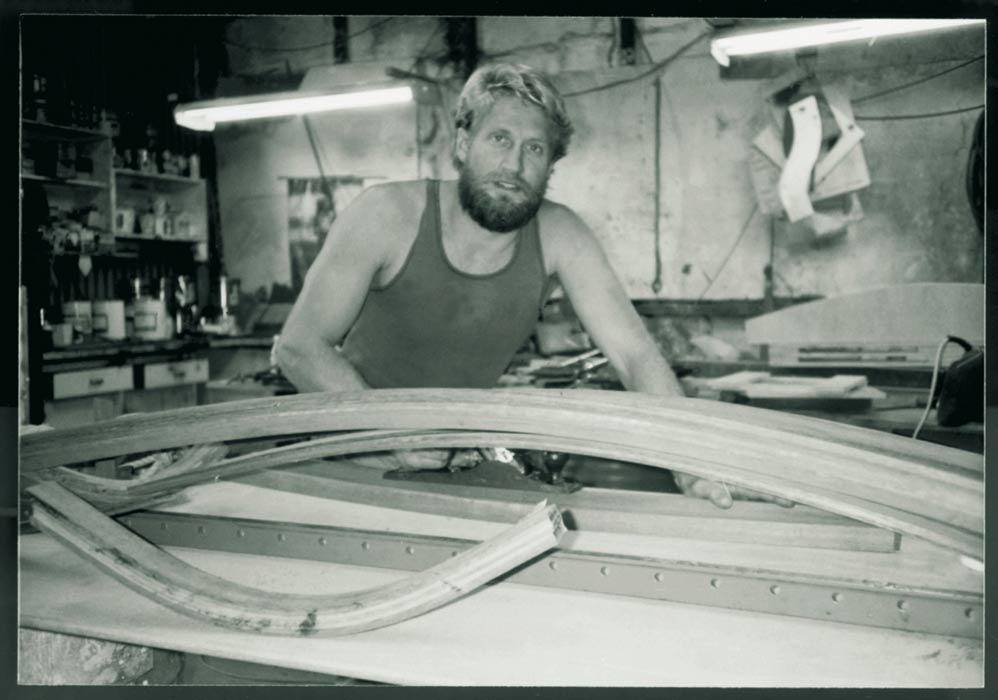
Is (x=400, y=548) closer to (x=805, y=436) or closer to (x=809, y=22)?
(x=805, y=436)

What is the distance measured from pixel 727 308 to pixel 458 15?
1804 millimetres

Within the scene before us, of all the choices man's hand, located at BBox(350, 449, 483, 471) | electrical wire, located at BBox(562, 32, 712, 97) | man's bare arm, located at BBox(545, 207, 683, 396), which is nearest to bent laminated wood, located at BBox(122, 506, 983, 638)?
man's hand, located at BBox(350, 449, 483, 471)

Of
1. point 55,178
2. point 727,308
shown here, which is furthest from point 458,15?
point 727,308

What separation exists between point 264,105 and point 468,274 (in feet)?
3.75

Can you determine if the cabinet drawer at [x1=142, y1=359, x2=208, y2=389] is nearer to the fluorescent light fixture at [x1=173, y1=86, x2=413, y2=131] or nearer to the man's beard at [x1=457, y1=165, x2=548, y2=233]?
the fluorescent light fixture at [x1=173, y1=86, x2=413, y2=131]

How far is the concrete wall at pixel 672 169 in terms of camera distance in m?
2.53

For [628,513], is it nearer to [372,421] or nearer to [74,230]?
[372,421]

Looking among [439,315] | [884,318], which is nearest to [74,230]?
[439,315]

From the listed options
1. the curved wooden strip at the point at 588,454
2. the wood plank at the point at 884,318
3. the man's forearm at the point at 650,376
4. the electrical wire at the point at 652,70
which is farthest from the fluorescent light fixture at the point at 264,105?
the wood plank at the point at 884,318

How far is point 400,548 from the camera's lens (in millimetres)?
1165

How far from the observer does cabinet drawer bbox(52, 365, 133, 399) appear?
187cm

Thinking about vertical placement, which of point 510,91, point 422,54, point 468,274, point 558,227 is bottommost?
point 468,274

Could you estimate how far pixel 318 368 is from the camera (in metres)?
1.66

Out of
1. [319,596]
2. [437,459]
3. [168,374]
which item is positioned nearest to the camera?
[319,596]
